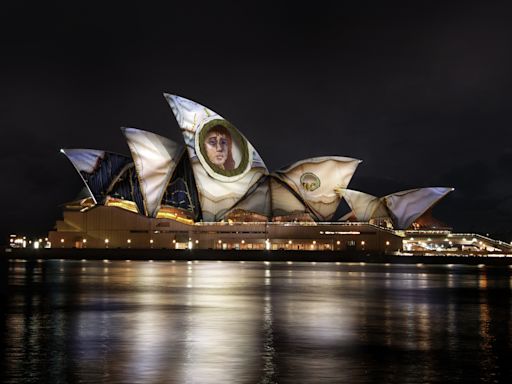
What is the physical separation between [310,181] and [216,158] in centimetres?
1185

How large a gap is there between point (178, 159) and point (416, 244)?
30.8 meters

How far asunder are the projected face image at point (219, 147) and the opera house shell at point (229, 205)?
12 centimetres

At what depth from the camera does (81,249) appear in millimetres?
83812

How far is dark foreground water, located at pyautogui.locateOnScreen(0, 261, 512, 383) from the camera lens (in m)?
12.6

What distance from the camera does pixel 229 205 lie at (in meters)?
86.4

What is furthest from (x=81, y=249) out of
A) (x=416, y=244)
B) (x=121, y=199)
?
(x=416, y=244)

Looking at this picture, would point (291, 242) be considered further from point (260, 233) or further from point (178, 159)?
point (178, 159)

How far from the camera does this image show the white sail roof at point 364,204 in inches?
3378

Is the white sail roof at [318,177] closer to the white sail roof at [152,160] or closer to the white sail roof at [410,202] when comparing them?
the white sail roof at [410,202]

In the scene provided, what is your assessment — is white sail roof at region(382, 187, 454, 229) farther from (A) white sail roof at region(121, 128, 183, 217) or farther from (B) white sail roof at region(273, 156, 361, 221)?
(A) white sail roof at region(121, 128, 183, 217)

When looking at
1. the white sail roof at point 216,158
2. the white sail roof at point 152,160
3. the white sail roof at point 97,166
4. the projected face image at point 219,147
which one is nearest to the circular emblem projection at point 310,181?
the white sail roof at point 216,158

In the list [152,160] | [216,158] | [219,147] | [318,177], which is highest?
[219,147]

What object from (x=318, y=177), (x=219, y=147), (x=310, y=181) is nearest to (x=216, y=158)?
(x=219, y=147)

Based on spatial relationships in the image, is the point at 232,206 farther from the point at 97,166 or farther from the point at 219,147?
the point at 97,166
